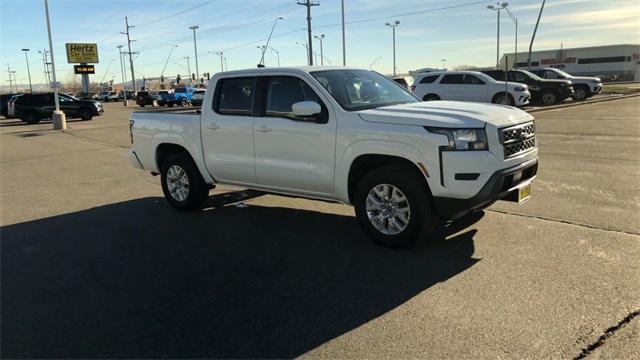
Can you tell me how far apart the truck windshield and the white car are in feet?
52.7

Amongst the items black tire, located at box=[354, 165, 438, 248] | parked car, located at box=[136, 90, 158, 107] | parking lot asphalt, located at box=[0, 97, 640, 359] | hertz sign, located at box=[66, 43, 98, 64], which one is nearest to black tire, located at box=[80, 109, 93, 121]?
hertz sign, located at box=[66, 43, 98, 64]

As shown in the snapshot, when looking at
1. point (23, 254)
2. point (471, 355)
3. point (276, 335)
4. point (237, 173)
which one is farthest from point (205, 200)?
point (471, 355)

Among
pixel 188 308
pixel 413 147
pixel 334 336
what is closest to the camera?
pixel 334 336

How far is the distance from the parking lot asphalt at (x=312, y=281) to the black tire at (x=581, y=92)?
880 inches

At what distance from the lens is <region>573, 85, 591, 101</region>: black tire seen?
28.0 m

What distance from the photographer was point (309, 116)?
578cm

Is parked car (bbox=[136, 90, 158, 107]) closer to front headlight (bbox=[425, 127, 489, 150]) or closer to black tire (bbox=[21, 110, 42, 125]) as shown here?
black tire (bbox=[21, 110, 42, 125])

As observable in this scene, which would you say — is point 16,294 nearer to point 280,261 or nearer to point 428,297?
point 280,261

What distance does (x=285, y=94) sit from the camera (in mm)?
6164

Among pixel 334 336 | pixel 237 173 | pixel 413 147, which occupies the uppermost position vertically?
pixel 413 147

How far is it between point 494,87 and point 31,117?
24.4 m

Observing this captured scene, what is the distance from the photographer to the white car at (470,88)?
22.4m

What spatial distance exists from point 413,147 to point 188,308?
2.45 m

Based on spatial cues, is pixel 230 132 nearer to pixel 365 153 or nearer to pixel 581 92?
pixel 365 153
